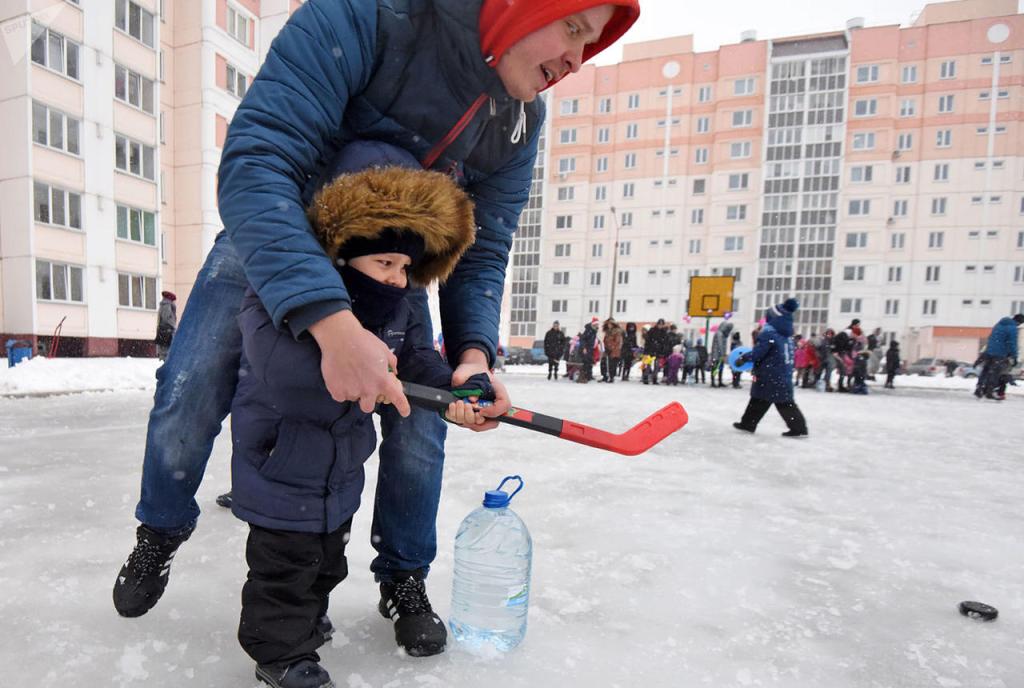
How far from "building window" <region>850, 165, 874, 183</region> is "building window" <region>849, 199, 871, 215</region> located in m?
1.35

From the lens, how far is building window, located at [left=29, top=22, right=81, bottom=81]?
14.3 metres

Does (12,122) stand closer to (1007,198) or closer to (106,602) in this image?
(106,602)

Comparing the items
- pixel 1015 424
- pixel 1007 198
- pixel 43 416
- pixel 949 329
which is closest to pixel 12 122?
pixel 43 416

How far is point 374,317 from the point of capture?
1259 mm

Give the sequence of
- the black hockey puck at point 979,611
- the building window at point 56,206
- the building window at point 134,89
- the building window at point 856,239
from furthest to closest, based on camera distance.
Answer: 1. the building window at point 856,239
2. the building window at point 134,89
3. the building window at point 56,206
4. the black hockey puck at point 979,611

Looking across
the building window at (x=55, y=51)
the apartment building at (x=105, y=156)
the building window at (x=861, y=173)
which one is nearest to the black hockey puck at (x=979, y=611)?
the apartment building at (x=105, y=156)

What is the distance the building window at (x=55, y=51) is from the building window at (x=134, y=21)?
1.81 metres

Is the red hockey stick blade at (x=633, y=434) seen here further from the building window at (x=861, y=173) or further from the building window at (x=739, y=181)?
the building window at (x=861, y=173)

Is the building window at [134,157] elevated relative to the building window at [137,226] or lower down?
elevated

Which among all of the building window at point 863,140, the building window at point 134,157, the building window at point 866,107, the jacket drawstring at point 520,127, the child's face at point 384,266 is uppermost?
the building window at point 866,107

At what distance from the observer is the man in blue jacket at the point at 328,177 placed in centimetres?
100

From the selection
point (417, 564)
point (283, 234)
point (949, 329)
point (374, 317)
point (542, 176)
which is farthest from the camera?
point (542, 176)

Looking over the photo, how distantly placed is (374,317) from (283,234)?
0.31m

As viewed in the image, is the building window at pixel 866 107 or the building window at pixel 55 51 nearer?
the building window at pixel 55 51
